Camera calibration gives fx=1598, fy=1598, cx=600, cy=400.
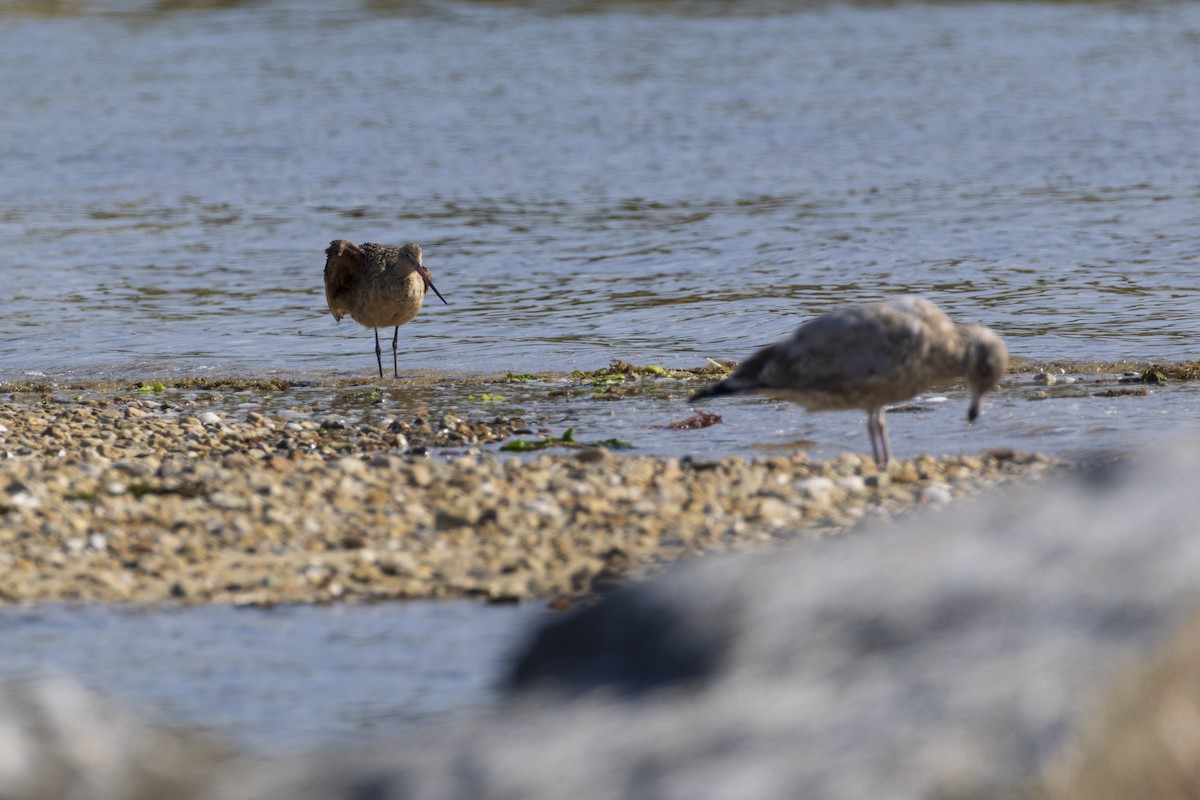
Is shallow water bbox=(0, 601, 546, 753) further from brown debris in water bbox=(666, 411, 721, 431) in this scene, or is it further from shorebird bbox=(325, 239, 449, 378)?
shorebird bbox=(325, 239, 449, 378)

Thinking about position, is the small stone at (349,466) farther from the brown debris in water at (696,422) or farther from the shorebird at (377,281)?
the shorebird at (377,281)

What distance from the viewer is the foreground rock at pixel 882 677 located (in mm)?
3520

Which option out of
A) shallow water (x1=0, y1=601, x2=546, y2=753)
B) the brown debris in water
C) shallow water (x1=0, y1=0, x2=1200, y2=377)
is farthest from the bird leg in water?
shallow water (x1=0, y1=0, x2=1200, y2=377)

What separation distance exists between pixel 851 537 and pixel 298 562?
2987 mm

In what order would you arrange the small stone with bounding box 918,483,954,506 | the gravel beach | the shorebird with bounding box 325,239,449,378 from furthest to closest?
1. the shorebird with bounding box 325,239,449,378
2. the small stone with bounding box 918,483,954,506
3. the gravel beach

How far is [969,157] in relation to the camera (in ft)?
78.2

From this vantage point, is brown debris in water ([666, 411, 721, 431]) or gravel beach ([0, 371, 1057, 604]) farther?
brown debris in water ([666, 411, 721, 431])

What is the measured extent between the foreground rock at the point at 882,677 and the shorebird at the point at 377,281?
30.7ft

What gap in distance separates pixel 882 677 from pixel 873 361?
15.1 ft

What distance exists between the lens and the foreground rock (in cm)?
352

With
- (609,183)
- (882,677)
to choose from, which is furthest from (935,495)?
(609,183)

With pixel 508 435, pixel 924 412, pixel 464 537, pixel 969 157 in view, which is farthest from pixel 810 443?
pixel 969 157

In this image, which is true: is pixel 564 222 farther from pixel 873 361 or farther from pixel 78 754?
pixel 78 754

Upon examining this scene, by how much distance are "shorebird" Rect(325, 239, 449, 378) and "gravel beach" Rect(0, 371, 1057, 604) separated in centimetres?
465
